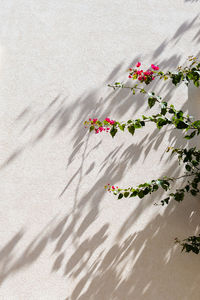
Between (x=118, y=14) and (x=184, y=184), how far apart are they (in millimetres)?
1592

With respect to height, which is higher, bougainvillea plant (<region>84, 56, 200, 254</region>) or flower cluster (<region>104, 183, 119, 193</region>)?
bougainvillea plant (<region>84, 56, 200, 254</region>)

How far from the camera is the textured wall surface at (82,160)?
2.49 m

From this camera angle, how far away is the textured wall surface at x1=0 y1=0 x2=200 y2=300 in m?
2.49

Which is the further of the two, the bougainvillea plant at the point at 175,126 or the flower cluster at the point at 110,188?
the flower cluster at the point at 110,188

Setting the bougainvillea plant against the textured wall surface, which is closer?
the bougainvillea plant

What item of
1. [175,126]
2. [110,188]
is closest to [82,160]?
[110,188]

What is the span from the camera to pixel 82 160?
2.64 m

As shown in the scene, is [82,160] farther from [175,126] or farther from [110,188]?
[175,126]

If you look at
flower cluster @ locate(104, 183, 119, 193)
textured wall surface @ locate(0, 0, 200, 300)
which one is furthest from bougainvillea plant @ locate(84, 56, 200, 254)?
textured wall surface @ locate(0, 0, 200, 300)

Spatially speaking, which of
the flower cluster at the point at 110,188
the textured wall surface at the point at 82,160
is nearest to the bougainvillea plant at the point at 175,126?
the flower cluster at the point at 110,188

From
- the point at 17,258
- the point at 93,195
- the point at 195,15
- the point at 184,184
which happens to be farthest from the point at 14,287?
the point at 195,15

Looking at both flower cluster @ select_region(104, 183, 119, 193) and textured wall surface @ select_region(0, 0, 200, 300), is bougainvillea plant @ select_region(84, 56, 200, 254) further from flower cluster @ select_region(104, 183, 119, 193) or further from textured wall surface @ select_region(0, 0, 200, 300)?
textured wall surface @ select_region(0, 0, 200, 300)

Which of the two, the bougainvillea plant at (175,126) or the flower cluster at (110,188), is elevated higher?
the bougainvillea plant at (175,126)

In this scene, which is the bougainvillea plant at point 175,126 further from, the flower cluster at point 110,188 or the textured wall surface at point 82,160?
the textured wall surface at point 82,160
